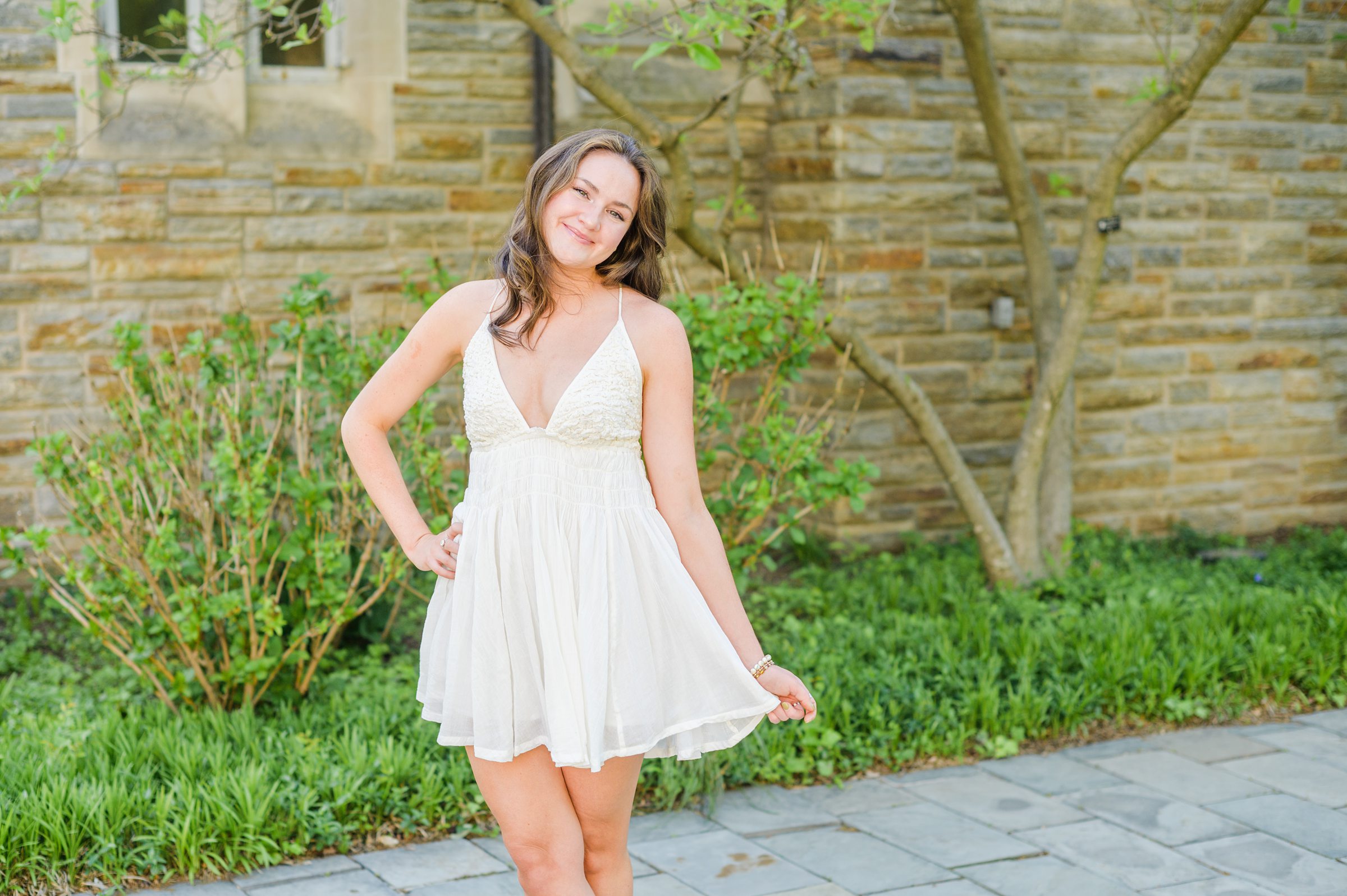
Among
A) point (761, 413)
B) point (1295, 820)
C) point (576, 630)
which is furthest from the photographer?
point (761, 413)

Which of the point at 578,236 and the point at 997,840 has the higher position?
the point at 578,236

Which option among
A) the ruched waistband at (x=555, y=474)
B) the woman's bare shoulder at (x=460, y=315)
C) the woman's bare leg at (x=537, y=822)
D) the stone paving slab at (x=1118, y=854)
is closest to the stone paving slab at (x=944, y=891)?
the stone paving slab at (x=1118, y=854)

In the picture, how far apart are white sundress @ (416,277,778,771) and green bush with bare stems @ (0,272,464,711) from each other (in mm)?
1942

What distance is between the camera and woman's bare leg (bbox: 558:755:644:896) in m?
2.33

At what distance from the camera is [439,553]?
7.58ft

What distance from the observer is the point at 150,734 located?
→ 3.80 meters

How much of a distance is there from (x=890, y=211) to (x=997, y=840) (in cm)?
351

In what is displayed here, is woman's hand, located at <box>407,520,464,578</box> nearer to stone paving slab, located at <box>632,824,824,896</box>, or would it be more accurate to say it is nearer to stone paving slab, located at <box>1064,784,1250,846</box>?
stone paving slab, located at <box>632,824,824,896</box>

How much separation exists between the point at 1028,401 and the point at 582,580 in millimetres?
5001

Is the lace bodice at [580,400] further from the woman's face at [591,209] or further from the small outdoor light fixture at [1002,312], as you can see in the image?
the small outdoor light fixture at [1002,312]

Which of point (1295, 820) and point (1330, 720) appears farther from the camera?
point (1330, 720)

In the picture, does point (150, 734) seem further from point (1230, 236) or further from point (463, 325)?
point (1230, 236)

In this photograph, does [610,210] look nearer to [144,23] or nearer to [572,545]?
[572,545]

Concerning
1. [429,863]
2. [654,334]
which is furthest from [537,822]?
[429,863]
